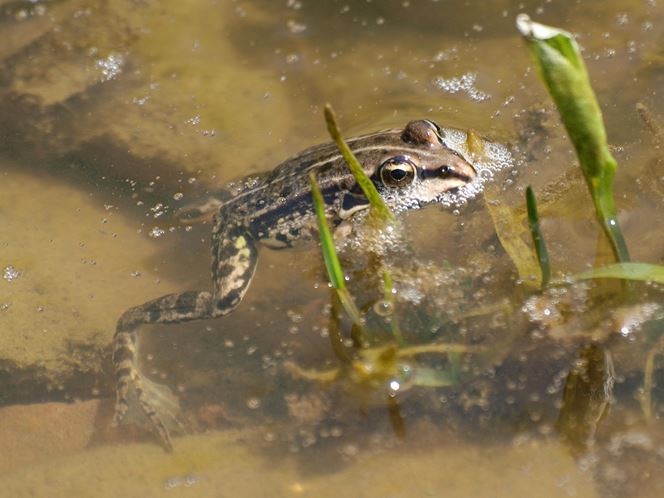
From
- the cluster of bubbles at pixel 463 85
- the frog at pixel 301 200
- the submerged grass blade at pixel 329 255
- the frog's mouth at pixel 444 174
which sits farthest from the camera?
the cluster of bubbles at pixel 463 85

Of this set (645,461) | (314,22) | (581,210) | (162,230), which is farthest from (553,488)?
(314,22)

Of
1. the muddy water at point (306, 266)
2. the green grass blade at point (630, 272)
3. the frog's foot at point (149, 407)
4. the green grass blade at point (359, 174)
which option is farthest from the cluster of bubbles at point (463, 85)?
the frog's foot at point (149, 407)

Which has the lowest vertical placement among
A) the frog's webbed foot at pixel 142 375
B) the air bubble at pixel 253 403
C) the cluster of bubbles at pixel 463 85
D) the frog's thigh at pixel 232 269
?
the air bubble at pixel 253 403

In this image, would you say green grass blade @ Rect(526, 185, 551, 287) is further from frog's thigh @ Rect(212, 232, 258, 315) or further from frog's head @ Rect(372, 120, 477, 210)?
frog's thigh @ Rect(212, 232, 258, 315)

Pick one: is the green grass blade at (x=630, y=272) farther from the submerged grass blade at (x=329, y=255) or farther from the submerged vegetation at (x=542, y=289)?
the submerged grass blade at (x=329, y=255)

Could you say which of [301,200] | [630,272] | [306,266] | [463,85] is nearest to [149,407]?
[306,266]

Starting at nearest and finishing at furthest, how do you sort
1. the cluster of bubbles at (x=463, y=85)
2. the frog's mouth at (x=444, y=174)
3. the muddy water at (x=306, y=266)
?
the muddy water at (x=306, y=266) → the frog's mouth at (x=444, y=174) → the cluster of bubbles at (x=463, y=85)
